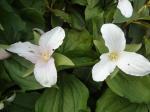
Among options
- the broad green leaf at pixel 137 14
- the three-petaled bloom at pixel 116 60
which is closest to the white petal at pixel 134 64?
the three-petaled bloom at pixel 116 60

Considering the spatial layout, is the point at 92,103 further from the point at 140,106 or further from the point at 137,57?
the point at 137,57

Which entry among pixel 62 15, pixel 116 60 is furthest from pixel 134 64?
pixel 62 15

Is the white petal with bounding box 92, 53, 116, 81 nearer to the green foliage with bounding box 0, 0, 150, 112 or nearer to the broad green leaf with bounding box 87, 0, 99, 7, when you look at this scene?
the green foliage with bounding box 0, 0, 150, 112

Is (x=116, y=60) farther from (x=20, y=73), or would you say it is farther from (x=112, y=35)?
(x=20, y=73)

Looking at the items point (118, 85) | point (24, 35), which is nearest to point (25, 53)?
point (24, 35)

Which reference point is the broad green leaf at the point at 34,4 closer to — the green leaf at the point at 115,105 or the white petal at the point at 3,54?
the white petal at the point at 3,54

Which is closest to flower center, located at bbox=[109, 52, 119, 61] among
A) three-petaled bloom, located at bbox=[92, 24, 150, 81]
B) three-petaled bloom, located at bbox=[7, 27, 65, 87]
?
three-petaled bloom, located at bbox=[92, 24, 150, 81]
